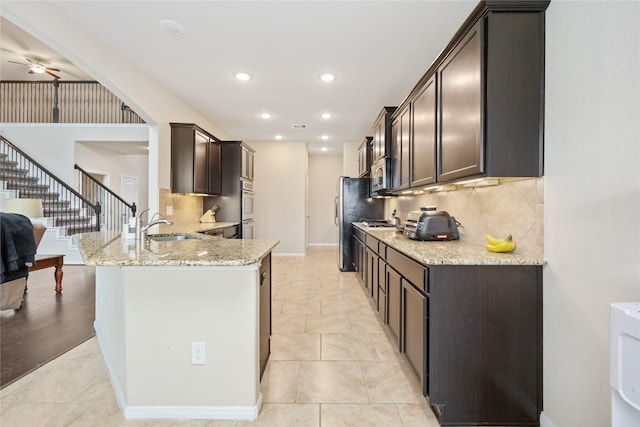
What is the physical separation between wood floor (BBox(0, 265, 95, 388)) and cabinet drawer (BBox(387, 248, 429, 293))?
2.83 meters

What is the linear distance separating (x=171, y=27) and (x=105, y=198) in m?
6.30

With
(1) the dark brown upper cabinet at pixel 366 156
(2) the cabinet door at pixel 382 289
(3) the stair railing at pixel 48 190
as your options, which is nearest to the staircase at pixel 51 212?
(3) the stair railing at pixel 48 190

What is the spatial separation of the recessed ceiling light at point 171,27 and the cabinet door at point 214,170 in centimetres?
231

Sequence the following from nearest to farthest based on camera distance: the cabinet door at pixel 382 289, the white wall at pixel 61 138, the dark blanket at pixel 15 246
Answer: the cabinet door at pixel 382 289
the dark blanket at pixel 15 246
the white wall at pixel 61 138

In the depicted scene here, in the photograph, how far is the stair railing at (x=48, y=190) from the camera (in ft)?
18.7

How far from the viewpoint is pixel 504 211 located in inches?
75.5

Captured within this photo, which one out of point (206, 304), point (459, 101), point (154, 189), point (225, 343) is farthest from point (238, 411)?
point (154, 189)

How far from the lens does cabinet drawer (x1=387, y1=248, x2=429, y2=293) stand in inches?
64.7

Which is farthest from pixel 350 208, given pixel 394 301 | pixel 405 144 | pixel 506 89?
pixel 506 89

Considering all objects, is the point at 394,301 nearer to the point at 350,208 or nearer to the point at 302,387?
the point at 302,387

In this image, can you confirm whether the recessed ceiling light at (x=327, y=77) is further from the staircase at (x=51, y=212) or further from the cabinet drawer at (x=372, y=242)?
the staircase at (x=51, y=212)

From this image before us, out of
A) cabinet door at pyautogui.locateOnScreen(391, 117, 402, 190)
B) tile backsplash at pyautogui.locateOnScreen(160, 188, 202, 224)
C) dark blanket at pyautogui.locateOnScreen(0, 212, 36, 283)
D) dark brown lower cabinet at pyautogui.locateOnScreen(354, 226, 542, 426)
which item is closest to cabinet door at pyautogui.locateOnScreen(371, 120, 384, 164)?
cabinet door at pyautogui.locateOnScreen(391, 117, 402, 190)

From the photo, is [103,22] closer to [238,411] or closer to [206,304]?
[206,304]

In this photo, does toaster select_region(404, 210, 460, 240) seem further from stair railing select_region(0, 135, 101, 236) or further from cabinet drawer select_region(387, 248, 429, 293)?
stair railing select_region(0, 135, 101, 236)
